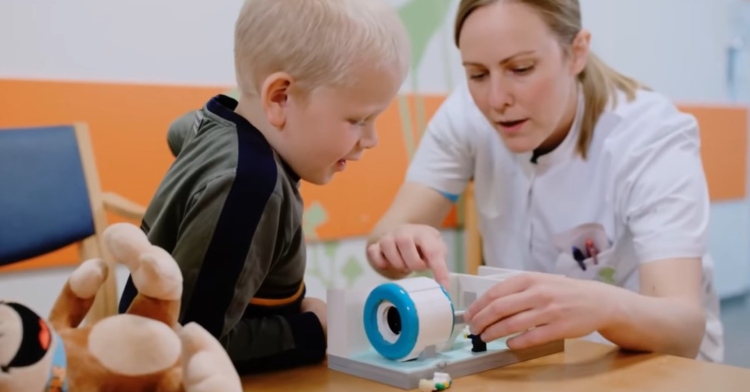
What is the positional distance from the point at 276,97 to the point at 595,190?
73 centimetres

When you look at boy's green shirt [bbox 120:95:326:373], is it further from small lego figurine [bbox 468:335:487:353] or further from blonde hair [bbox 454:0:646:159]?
blonde hair [bbox 454:0:646:159]

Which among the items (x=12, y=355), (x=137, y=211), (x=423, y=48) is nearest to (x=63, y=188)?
(x=137, y=211)

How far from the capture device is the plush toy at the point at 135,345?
442 mm

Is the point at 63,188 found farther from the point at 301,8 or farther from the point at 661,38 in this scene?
the point at 661,38

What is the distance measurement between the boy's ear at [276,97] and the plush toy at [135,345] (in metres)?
0.26

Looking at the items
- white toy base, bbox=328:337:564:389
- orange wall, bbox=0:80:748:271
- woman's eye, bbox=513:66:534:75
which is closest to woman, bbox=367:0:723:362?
woman's eye, bbox=513:66:534:75

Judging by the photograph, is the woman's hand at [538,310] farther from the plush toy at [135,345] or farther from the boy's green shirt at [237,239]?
the plush toy at [135,345]

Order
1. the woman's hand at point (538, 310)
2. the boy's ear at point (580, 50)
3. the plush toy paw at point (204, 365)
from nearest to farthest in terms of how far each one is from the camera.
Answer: the plush toy paw at point (204, 365) → the woman's hand at point (538, 310) → the boy's ear at point (580, 50)

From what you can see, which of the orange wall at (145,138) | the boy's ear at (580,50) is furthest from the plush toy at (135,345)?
the orange wall at (145,138)

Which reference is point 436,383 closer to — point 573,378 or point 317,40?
point 573,378

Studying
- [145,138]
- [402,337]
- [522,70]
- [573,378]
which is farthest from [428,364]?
[145,138]

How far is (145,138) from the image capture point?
5.30 feet

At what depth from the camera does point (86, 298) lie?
1.77 ft

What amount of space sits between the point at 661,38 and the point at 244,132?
2.56 m
